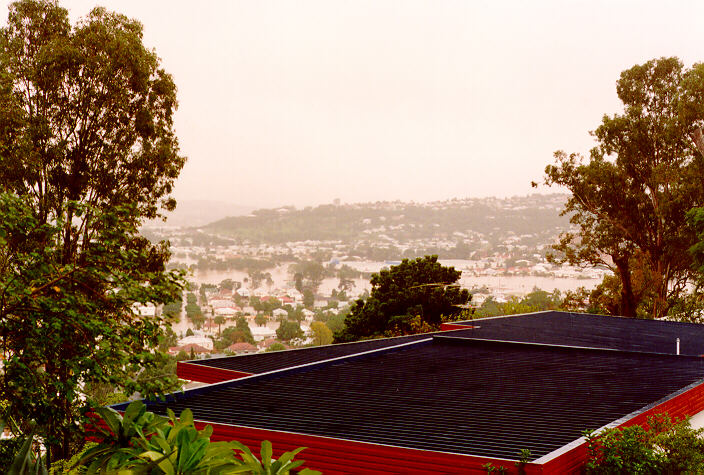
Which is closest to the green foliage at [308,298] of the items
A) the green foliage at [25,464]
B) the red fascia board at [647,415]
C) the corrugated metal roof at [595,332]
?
the corrugated metal roof at [595,332]

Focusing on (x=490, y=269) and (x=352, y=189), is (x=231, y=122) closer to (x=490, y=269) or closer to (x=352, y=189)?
(x=352, y=189)

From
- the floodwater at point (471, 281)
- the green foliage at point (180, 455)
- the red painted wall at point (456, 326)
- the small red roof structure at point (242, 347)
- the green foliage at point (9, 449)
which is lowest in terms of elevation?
the small red roof structure at point (242, 347)

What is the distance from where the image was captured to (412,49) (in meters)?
130

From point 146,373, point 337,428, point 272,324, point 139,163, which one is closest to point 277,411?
point 337,428

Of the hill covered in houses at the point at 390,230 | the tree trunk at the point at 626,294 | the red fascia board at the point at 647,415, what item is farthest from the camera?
the hill covered in houses at the point at 390,230

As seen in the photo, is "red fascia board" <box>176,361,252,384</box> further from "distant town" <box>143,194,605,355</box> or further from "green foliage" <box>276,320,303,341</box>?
"green foliage" <box>276,320,303,341</box>

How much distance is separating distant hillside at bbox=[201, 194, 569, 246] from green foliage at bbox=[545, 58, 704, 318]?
23.8 m

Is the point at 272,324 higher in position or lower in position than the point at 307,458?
lower

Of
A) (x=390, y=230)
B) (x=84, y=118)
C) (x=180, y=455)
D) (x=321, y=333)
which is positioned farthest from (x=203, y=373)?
(x=390, y=230)

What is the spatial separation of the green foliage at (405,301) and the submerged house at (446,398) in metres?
12.4

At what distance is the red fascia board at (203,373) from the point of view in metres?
14.1

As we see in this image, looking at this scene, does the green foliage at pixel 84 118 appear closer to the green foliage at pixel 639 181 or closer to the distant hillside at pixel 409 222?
the green foliage at pixel 639 181

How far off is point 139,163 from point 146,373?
58.7 feet

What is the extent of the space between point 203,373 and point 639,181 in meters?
31.6
